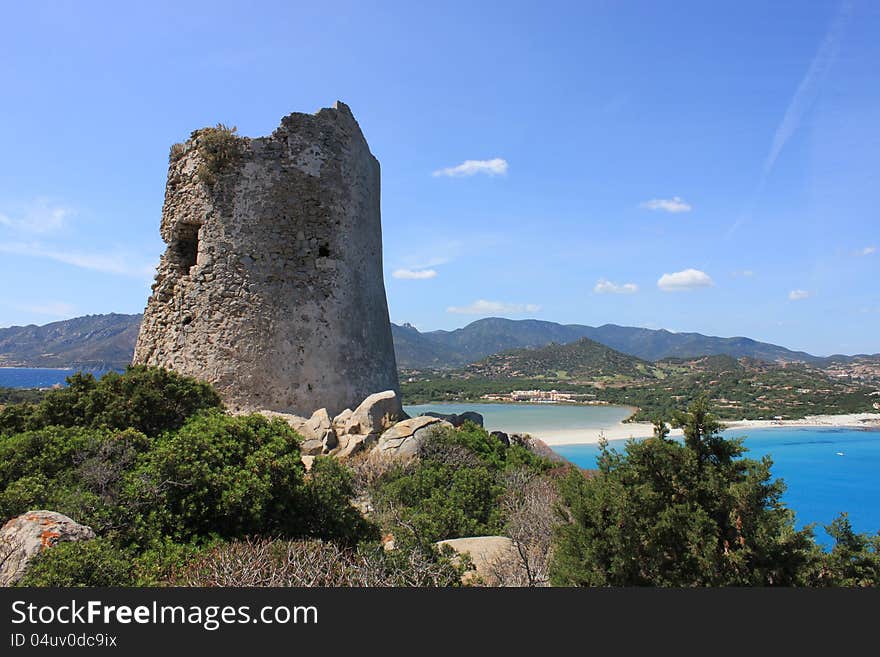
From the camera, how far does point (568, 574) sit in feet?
13.8

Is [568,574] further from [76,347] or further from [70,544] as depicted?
[76,347]

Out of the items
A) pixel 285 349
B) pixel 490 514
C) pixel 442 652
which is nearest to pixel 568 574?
pixel 442 652

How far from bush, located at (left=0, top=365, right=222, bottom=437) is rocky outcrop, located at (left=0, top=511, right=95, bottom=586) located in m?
2.75

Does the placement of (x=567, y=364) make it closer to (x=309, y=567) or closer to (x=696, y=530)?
(x=696, y=530)

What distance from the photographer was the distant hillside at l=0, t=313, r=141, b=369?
133125mm

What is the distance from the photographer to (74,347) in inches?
6654

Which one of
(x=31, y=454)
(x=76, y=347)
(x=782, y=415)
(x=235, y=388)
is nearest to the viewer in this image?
(x=31, y=454)

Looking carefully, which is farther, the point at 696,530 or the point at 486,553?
the point at 486,553

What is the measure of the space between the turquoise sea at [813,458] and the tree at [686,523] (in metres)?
12.3

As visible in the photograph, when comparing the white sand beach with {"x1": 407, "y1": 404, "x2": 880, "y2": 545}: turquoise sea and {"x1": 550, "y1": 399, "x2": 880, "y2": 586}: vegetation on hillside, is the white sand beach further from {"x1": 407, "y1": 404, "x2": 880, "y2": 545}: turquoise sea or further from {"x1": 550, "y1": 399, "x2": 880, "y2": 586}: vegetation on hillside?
{"x1": 550, "y1": 399, "x2": 880, "y2": 586}: vegetation on hillside

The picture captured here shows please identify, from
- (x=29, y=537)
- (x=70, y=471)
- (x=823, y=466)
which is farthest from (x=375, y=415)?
(x=823, y=466)

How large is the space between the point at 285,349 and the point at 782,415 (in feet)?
179

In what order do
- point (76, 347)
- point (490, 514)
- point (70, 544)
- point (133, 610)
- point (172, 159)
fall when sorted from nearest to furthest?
point (133, 610)
point (70, 544)
point (490, 514)
point (172, 159)
point (76, 347)

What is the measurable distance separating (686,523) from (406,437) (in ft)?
16.8
